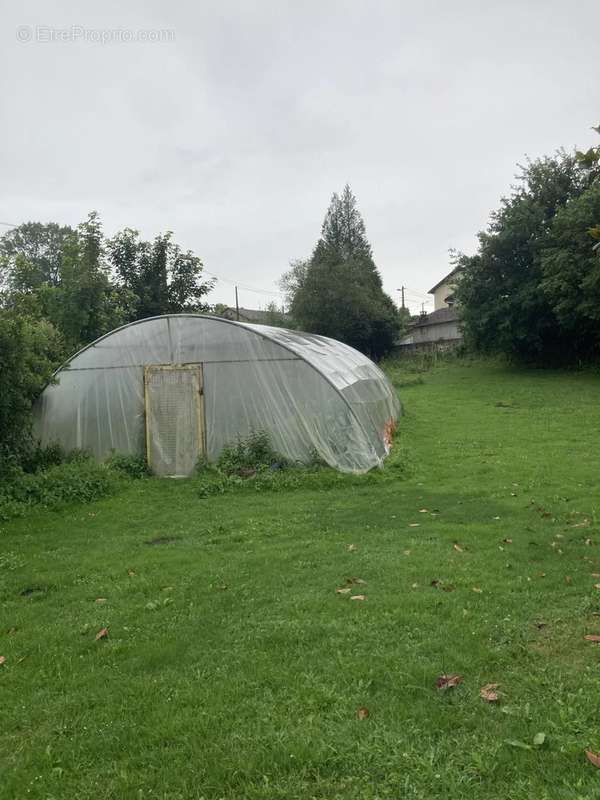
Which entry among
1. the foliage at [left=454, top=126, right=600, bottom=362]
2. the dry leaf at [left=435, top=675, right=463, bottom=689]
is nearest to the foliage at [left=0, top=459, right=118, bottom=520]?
the dry leaf at [left=435, top=675, right=463, bottom=689]

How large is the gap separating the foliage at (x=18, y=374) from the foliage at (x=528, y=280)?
2012cm

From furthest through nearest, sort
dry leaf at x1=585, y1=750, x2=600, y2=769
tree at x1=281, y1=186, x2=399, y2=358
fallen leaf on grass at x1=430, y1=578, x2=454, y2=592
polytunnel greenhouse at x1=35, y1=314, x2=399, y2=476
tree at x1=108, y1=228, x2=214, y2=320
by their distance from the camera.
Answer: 1. tree at x1=281, y1=186, x2=399, y2=358
2. tree at x1=108, y1=228, x2=214, y2=320
3. polytunnel greenhouse at x1=35, y1=314, x2=399, y2=476
4. fallen leaf on grass at x1=430, y1=578, x2=454, y2=592
5. dry leaf at x1=585, y1=750, x2=600, y2=769

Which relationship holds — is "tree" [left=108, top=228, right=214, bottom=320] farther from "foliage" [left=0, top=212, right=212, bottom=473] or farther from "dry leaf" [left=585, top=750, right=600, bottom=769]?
"dry leaf" [left=585, top=750, right=600, bottom=769]

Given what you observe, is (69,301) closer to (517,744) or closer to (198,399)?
(198,399)

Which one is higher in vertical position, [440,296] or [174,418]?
[440,296]

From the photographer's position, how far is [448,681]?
3426 mm

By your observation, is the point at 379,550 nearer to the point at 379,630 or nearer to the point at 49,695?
the point at 379,630

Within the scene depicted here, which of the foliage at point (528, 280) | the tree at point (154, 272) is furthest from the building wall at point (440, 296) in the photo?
the tree at point (154, 272)

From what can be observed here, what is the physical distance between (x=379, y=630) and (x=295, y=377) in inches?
271

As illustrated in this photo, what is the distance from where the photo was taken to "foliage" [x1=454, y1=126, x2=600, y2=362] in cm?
2503

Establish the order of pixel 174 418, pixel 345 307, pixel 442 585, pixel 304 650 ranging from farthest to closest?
pixel 345 307, pixel 174 418, pixel 442 585, pixel 304 650

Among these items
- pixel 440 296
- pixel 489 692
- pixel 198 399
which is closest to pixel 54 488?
pixel 198 399

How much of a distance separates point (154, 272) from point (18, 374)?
14.1 m

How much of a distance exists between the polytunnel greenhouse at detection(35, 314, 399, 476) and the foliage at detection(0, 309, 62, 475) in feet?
4.23
